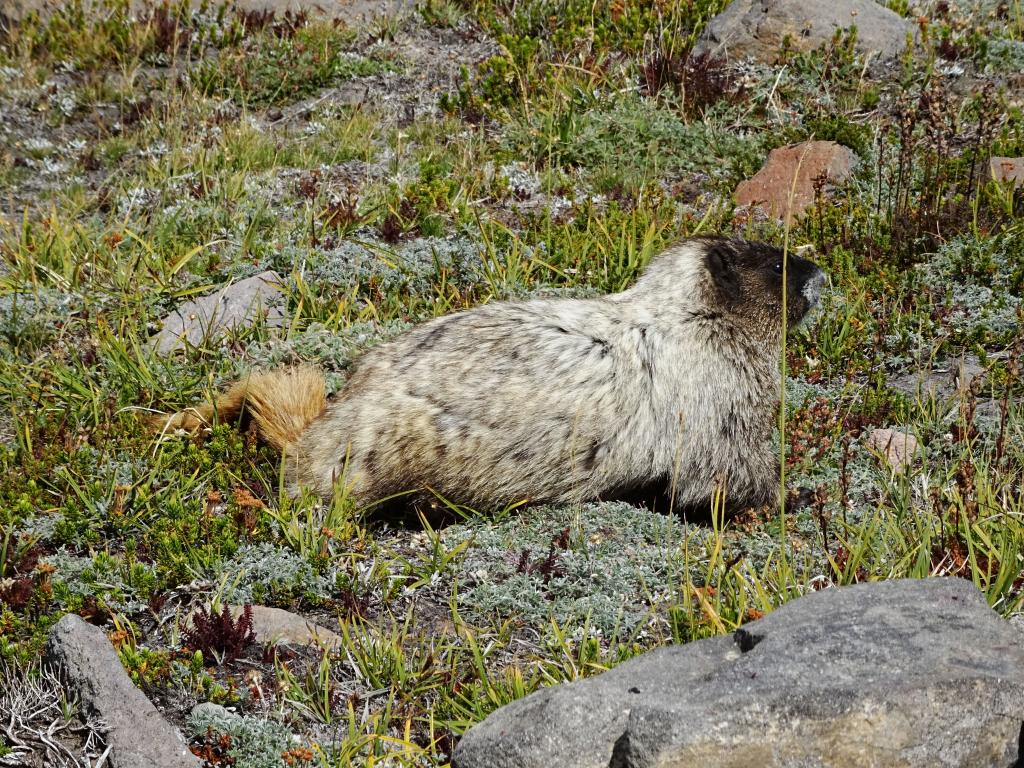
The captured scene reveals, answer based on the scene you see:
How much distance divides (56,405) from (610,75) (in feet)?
→ 20.8

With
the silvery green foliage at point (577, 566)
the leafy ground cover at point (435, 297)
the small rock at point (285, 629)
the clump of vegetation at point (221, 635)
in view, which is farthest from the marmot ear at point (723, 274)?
the clump of vegetation at point (221, 635)

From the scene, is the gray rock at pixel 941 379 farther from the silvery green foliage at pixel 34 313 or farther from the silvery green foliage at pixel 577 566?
the silvery green foliage at pixel 34 313

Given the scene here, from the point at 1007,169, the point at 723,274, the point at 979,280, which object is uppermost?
the point at 1007,169

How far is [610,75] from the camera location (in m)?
10.4

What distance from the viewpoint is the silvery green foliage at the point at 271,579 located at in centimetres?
513

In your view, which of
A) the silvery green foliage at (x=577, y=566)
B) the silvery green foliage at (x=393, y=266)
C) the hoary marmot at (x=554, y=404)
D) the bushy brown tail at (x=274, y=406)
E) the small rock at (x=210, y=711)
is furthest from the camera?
the silvery green foliage at (x=393, y=266)

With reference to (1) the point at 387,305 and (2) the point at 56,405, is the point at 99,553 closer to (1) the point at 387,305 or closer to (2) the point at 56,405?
(2) the point at 56,405

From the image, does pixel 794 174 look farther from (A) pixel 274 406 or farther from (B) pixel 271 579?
(B) pixel 271 579

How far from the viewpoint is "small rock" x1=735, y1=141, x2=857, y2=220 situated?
8.58 meters

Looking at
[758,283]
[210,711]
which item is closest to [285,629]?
[210,711]

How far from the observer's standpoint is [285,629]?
491 cm

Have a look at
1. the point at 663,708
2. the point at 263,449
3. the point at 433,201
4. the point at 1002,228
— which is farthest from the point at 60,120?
the point at 663,708

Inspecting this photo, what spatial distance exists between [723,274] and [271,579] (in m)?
3.27

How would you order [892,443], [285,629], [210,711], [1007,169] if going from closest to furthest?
[210,711], [285,629], [892,443], [1007,169]
